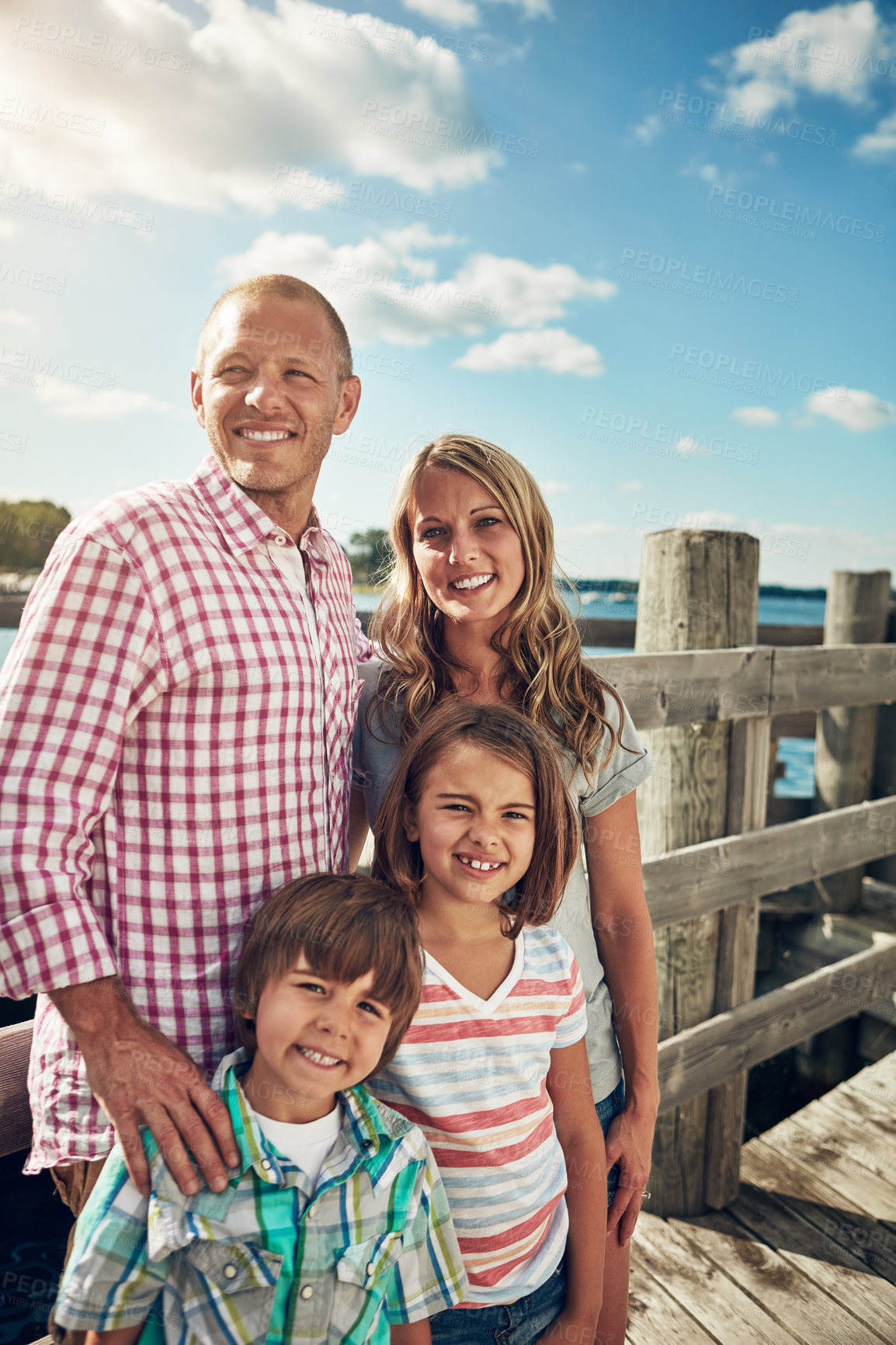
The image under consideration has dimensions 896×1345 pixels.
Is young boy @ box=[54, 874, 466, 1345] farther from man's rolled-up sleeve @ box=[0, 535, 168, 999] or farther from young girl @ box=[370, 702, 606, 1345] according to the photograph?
man's rolled-up sleeve @ box=[0, 535, 168, 999]

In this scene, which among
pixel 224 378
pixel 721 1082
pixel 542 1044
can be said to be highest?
pixel 224 378

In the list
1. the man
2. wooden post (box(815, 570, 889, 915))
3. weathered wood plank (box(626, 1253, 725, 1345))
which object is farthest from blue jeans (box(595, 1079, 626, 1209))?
wooden post (box(815, 570, 889, 915))

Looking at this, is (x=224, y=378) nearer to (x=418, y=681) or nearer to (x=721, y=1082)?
(x=418, y=681)

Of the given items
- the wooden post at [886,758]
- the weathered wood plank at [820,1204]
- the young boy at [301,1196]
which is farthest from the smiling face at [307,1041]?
the wooden post at [886,758]

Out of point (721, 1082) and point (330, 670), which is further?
point (721, 1082)

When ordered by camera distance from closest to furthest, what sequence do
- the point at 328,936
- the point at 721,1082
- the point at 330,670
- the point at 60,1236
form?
the point at 328,936
the point at 330,670
the point at 721,1082
the point at 60,1236

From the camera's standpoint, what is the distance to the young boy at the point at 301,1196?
1.05 metres

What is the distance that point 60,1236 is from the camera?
387 cm

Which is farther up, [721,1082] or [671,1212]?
[721,1082]

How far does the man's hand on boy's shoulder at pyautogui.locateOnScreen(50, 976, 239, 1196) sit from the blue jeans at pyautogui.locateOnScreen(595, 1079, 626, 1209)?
811 mm

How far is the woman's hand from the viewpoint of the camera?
1.60 metres

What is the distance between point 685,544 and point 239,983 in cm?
205

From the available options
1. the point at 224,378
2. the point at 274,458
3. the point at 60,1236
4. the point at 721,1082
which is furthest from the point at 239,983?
the point at 60,1236

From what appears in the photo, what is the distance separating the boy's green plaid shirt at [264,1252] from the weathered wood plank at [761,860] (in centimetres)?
154
